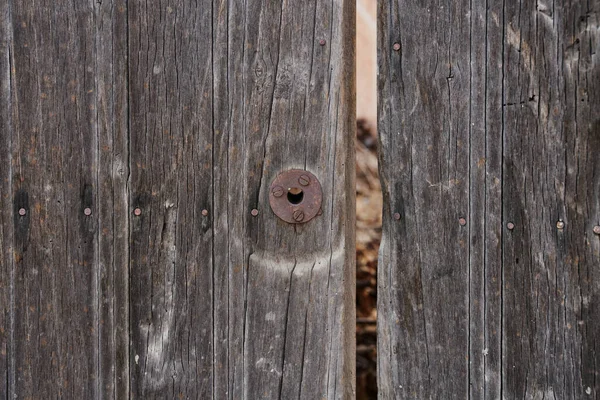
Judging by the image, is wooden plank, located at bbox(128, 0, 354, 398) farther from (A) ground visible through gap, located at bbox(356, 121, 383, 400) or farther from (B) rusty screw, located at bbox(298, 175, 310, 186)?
(A) ground visible through gap, located at bbox(356, 121, 383, 400)

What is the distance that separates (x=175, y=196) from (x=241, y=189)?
162 millimetres

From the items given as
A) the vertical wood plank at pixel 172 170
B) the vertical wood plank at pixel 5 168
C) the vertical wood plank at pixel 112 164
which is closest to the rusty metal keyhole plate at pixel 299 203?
the vertical wood plank at pixel 172 170

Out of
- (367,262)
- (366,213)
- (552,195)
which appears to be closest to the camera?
(552,195)

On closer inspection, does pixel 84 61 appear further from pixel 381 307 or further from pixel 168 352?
pixel 381 307

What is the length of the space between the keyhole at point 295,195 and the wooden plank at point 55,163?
Result: 0.48 metres

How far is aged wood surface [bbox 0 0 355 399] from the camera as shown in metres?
1.40

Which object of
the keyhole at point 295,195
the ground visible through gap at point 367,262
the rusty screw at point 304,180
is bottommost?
the ground visible through gap at point 367,262

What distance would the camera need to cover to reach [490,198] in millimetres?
1364

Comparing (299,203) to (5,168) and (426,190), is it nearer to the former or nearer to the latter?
(426,190)

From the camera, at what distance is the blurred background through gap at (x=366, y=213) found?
2.49 meters

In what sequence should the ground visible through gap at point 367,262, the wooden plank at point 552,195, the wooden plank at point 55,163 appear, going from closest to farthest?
1. the wooden plank at point 552,195
2. the wooden plank at point 55,163
3. the ground visible through gap at point 367,262

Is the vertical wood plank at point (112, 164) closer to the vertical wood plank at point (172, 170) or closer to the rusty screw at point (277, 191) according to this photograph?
the vertical wood plank at point (172, 170)

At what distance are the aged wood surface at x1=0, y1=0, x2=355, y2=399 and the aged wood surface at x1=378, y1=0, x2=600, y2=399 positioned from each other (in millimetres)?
135

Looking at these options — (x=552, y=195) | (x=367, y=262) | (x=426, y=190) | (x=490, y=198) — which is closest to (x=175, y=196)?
Result: (x=426, y=190)
